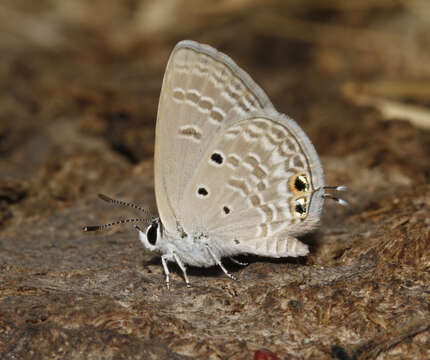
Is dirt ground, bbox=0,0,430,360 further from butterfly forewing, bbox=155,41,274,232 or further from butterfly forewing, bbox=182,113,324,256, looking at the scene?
butterfly forewing, bbox=155,41,274,232

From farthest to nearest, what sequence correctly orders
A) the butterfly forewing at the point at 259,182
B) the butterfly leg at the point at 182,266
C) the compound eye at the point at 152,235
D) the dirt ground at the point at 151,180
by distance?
the compound eye at the point at 152,235, the butterfly forewing at the point at 259,182, the butterfly leg at the point at 182,266, the dirt ground at the point at 151,180

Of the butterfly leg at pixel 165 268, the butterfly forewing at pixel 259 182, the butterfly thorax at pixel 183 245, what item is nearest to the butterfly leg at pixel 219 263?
the butterfly thorax at pixel 183 245

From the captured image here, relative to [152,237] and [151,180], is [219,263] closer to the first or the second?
[152,237]

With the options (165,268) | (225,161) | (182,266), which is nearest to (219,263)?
(182,266)

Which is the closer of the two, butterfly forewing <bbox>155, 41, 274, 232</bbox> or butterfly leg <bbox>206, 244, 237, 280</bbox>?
butterfly leg <bbox>206, 244, 237, 280</bbox>

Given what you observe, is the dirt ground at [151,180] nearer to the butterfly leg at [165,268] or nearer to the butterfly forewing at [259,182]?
the butterfly leg at [165,268]

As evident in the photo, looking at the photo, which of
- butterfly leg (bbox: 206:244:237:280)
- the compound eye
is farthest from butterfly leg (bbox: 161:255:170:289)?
butterfly leg (bbox: 206:244:237:280)
